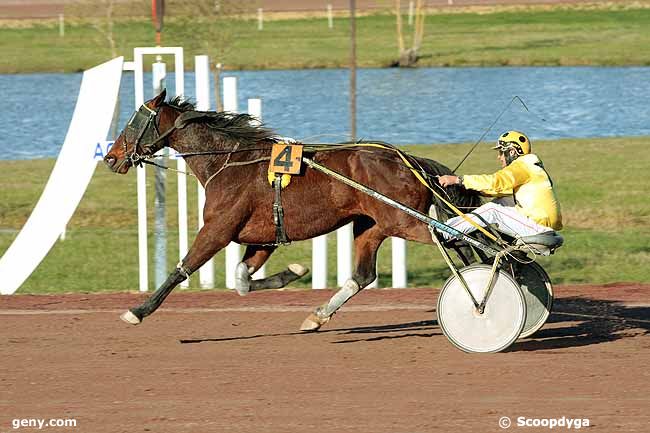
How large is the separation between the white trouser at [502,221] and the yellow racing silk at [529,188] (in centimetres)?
5

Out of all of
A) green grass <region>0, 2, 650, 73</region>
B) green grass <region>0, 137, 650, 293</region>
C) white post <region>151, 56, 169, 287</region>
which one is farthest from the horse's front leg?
green grass <region>0, 2, 650, 73</region>

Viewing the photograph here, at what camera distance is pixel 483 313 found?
8445 millimetres

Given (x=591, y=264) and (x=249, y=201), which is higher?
(x=249, y=201)

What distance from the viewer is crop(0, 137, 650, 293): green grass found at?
1324 centimetres

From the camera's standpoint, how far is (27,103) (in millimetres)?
32281

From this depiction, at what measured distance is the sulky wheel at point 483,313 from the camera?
8422 mm

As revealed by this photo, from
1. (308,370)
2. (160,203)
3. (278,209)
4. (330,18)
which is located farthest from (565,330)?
(330,18)

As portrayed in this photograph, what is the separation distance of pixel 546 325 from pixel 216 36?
1704cm

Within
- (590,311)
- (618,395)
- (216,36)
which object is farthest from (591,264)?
Answer: (216,36)

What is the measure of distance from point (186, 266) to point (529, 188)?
7.83 feet

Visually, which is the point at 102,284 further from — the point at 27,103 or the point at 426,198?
the point at 27,103

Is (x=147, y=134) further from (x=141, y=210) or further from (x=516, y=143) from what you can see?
(x=141, y=210)

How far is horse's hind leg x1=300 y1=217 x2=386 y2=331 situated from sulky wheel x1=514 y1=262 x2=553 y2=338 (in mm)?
1036

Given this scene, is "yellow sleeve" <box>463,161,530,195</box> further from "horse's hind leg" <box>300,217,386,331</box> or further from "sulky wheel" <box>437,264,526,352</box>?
"horse's hind leg" <box>300,217,386,331</box>
